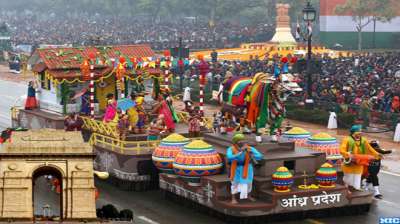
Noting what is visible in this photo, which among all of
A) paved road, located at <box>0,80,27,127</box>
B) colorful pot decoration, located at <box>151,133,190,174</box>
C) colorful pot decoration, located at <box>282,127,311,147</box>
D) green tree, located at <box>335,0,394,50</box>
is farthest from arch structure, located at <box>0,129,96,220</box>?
green tree, located at <box>335,0,394,50</box>

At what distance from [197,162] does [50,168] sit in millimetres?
9223

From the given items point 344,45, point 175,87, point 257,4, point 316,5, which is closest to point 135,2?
point 257,4

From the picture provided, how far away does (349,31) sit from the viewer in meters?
91.2

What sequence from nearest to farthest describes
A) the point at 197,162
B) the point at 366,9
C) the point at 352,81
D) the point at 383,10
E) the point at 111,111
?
the point at 197,162, the point at 111,111, the point at 352,81, the point at 366,9, the point at 383,10

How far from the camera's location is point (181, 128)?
100ft

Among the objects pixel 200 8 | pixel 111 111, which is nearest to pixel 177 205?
pixel 111 111

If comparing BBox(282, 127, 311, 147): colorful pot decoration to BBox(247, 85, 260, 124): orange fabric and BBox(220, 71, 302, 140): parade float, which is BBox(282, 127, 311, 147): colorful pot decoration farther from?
BBox(247, 85, 260, 124): orange fabric

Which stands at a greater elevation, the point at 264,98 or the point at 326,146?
the point at 264,98

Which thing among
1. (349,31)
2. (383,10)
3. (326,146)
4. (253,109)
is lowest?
(326,146)

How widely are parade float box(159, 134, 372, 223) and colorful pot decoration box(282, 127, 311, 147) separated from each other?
1596 millimetres

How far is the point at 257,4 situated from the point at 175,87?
218 feet

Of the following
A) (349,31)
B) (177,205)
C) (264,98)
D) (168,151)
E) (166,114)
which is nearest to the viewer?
(264,98)

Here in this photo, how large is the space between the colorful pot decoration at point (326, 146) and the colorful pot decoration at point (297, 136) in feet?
1.14

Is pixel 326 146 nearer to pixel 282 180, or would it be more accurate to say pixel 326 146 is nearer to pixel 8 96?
pixel 282 180
